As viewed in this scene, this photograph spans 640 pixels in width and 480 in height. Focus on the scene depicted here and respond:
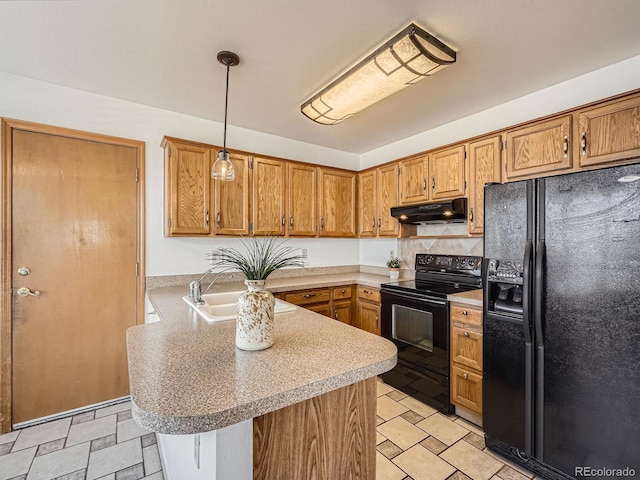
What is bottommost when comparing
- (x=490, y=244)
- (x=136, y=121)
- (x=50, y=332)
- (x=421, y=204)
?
(x=50, y=332)

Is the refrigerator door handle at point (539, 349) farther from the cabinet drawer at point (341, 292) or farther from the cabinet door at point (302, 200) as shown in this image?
the cabinet door at point (302, 200)

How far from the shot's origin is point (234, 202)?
281cm

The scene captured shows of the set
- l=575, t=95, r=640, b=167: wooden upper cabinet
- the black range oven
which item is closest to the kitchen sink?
the black range oven

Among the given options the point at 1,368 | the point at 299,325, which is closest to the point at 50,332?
the point at 1,368

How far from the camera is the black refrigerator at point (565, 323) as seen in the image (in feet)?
4.52

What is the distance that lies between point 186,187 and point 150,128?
2.17 feet

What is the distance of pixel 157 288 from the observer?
8.69ft

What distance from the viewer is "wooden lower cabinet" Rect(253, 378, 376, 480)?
3.05ft

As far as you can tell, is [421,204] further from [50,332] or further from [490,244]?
[50,332]

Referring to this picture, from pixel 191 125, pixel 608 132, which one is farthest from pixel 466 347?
pixel 191 125

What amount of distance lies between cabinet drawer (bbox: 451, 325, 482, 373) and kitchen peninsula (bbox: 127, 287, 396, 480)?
4.08 ft

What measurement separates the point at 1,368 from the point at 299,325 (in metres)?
2.30

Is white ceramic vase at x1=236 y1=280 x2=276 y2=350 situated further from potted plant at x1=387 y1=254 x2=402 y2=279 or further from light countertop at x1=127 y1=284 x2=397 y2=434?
potted plant at x1=387 y1=254 x2=402 y2=279

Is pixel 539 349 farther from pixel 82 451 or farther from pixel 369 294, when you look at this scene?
pixel 82 451
